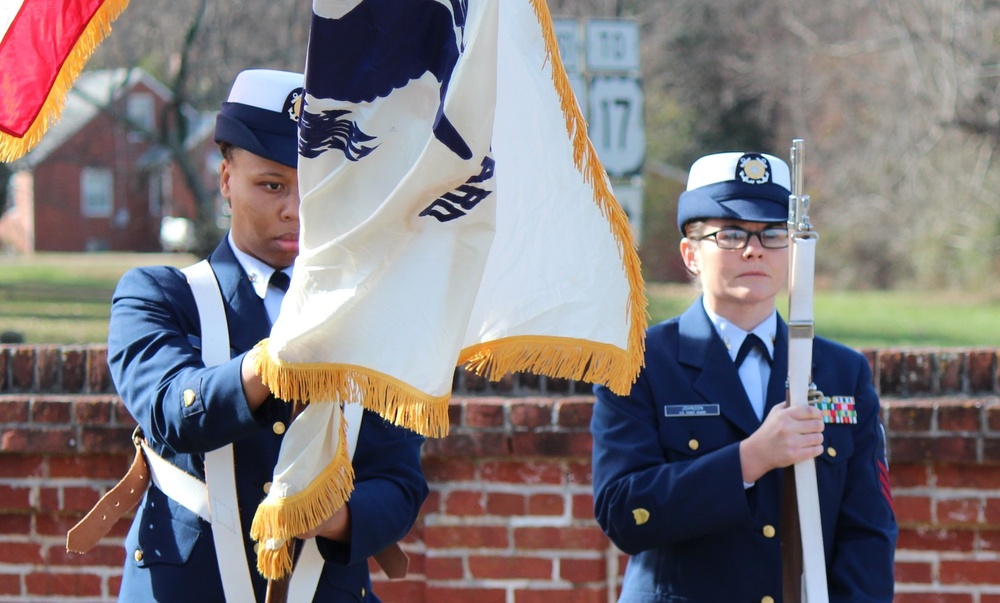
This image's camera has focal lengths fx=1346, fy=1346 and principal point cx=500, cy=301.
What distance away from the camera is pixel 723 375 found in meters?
3.20

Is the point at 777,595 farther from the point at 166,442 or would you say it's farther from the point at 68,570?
the point at 68,570

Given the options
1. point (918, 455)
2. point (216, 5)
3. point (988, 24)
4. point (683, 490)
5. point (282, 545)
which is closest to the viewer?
point (282, 545)

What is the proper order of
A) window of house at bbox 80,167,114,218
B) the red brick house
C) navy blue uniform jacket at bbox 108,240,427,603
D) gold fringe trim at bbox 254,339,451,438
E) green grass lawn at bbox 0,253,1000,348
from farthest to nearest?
window of house at bbox 80,167,114,218 → the red brick house → green grass lawn at bbox 0,253,1000,348 → navy blue uniform jacket at bbox 108,240,427,603 → gold fringe trim at bbox 254,339,451,438

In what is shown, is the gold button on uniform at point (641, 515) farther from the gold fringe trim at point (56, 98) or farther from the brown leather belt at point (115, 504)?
the gold fringe trim at point (56, 98)

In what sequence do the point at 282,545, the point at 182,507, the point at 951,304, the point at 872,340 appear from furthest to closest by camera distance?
the point at 951,304 < the point at 872,340 < the point at 182,507 < the point at 282,545

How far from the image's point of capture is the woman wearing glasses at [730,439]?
3.03 meters

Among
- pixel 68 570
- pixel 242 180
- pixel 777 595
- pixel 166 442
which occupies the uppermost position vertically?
pixel 242 180

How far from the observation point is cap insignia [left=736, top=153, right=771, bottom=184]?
3.22 meters

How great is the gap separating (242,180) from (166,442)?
59 centimetres

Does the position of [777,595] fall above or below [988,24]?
below

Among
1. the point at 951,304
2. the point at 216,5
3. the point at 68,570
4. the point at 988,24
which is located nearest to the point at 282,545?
the point at 68,570

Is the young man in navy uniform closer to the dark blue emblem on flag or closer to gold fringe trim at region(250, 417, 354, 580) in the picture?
gold fringe trim at region(250, 417, 354, 580)

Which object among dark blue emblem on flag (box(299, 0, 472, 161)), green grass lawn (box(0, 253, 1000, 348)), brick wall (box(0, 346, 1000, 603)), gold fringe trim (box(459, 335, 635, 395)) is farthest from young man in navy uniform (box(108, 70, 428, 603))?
green grass lawn (box(0, 253, 1000, 348))

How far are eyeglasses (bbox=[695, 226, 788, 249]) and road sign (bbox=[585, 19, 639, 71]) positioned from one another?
6.02 metres
